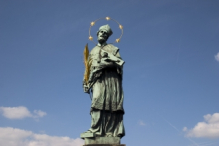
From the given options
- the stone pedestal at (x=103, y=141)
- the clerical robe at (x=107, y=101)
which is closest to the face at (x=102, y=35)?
the clerical robe at (x=107, y=101)

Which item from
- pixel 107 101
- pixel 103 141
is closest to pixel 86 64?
pixel 107 101

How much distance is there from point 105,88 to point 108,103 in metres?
0.59

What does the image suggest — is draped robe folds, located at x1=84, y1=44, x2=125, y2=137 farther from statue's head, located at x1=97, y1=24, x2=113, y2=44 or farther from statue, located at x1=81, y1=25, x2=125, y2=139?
statue's head, located at x1=97, y1=24, x2=113, y2=44

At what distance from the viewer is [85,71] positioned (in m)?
13.1

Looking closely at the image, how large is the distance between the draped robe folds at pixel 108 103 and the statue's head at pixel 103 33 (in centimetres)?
74

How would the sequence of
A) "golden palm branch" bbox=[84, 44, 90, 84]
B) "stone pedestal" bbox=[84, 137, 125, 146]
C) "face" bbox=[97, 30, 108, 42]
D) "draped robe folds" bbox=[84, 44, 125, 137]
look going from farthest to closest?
1. "face" bbox=[97, 30, 108, 42]
2. "golden palm branch" bbox=[84, 44, 90, 84]
3. "draped robe folds" bbox=[84, 44, 125, 137]
4. "stone pedestal" bbox=[84, 137, 125, 146]

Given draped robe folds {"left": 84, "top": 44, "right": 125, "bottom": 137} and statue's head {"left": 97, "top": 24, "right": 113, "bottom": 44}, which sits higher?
statue's head {"left": 97, "top": 24, "right": 113, "bottom": 44}

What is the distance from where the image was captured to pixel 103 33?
43.4 feet

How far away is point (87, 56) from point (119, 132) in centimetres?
337

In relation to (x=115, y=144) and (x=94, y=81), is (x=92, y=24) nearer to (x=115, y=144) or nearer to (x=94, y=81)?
(x=94, y=81)

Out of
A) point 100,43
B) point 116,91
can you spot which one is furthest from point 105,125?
point 100,43

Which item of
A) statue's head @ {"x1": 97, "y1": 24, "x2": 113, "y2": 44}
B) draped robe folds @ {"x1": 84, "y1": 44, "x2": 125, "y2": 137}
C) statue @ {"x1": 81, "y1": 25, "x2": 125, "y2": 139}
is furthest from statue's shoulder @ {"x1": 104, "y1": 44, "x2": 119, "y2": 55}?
draped robe folds @ {"x1": 84, "y1": 44, "x2": 125, "y2": 137}

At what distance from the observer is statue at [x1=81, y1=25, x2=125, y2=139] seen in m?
11.9

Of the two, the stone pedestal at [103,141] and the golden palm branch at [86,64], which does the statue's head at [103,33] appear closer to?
the golden palm branch at [86,64]
